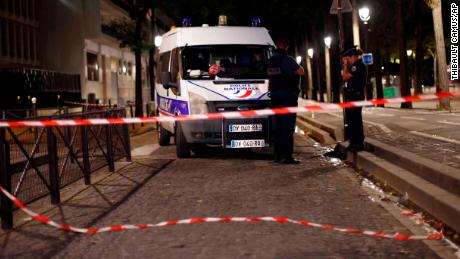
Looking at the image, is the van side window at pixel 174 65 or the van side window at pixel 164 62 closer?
the van side window at pixel 174 65

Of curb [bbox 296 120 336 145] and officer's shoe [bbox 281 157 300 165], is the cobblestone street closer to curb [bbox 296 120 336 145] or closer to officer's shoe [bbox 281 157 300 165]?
officer's shoe [bbox 281 157 300 165]

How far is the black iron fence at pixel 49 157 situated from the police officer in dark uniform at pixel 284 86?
282 cm

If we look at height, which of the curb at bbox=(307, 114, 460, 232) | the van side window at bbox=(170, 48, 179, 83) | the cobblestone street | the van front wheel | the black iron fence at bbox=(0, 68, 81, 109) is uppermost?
the black iron fence at bbox=(0, 68, 81, 109)

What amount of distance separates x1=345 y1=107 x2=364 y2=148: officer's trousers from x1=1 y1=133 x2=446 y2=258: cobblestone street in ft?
1.83

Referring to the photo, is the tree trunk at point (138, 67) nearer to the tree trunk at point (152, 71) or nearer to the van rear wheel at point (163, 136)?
the tree trunk at point (152, 71)

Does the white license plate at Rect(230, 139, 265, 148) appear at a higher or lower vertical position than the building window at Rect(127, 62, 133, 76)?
lower

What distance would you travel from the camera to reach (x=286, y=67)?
37.1ft

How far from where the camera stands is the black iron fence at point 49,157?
6.82 meters

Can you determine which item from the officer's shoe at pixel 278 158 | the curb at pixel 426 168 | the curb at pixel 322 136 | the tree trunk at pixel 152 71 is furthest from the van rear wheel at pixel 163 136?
the tree trunk at pixel 152 71

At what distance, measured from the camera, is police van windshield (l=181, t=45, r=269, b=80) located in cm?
1268

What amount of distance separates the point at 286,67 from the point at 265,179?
2.42 meters

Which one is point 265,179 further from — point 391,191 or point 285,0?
point 285,0

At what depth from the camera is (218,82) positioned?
12188mm

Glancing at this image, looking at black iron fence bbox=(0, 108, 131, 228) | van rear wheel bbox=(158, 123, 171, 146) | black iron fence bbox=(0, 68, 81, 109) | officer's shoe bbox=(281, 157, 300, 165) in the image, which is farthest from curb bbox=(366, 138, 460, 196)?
black iron fence bbox=(0, 68, 81, 109)
